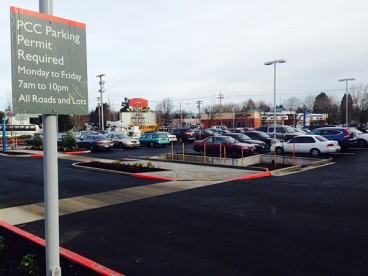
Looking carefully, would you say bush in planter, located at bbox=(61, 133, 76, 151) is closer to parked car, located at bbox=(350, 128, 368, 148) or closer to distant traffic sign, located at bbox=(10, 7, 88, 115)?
parked car, located at bbox=(350, 128, 368, 148)

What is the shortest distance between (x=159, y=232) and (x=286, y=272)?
2912 mm

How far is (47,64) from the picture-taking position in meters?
3.49

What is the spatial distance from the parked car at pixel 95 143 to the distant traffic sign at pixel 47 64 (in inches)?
1095

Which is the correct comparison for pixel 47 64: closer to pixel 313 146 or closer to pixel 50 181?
pixel 50 181

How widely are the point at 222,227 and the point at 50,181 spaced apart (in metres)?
4.77

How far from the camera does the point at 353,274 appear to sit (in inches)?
194

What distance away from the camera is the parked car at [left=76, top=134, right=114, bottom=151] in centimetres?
3083

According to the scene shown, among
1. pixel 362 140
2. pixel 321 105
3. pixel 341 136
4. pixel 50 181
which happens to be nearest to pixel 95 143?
pixel 341 136

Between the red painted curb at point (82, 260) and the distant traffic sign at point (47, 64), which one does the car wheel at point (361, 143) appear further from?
the distant traffic sign at point (47, 64)

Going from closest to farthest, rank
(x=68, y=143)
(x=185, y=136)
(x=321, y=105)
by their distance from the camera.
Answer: (x=68, y=143), (x=185, y=136), (x=321, y=105)

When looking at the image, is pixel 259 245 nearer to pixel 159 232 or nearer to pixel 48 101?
pixel 159 232

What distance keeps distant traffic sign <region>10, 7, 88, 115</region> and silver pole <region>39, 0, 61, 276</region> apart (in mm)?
137

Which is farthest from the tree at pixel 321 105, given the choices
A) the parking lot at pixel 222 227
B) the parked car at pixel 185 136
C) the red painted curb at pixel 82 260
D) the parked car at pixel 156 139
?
the red painted curb at pixel 82 260

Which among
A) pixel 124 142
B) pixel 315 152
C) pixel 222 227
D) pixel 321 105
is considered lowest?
pixel 222 227
